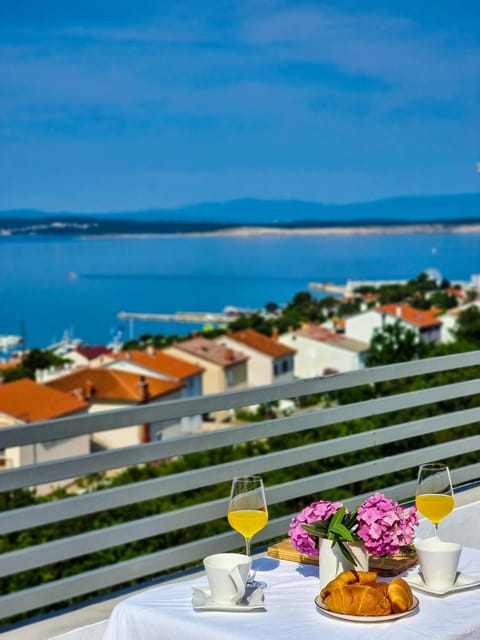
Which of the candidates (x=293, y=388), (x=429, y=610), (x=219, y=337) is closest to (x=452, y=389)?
(x=293, y=388)

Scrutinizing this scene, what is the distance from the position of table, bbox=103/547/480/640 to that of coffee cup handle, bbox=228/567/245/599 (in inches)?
1.4

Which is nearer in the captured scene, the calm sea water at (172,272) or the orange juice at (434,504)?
the orange juice at (434,504)

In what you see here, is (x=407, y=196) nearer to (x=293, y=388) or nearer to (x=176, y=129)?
(x=176, y=129)

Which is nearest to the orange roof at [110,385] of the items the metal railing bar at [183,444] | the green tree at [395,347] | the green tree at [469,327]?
the green tree at [395,347]

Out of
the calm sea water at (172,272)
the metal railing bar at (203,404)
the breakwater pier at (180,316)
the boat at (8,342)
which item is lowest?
the metal railing bar at (203,404)

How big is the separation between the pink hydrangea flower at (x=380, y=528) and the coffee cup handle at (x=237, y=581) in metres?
0.22

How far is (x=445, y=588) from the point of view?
174 centimetres

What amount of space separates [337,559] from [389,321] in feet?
253

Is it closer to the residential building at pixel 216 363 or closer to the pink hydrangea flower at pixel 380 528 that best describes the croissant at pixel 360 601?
the pink hydrangea flower at pixel 380 528

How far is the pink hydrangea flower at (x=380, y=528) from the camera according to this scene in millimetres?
1725

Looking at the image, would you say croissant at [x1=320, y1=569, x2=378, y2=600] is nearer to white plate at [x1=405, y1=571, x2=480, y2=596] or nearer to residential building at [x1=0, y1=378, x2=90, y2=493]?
white plate at [x1=405, y1=571, x2=480, y2=596]

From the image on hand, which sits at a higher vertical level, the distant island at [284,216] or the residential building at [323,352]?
the distant island at [284,216]

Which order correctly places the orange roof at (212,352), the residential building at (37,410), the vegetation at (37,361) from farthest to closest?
the vegetation at (37,361), the orange roof at (212,352), the residential building at (37,410)

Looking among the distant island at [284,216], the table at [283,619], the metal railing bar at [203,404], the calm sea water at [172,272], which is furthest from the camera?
the distant island at [284,216]
